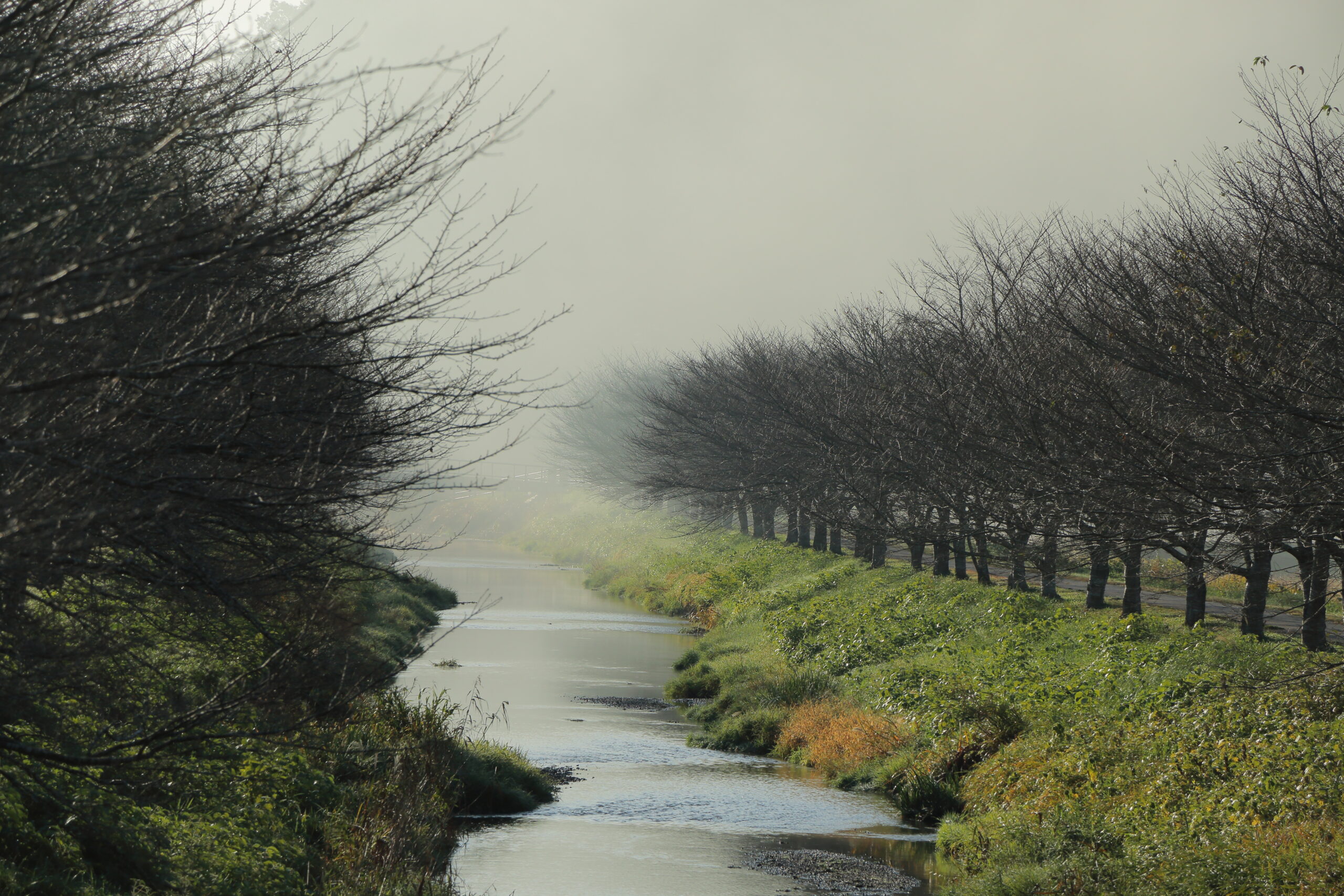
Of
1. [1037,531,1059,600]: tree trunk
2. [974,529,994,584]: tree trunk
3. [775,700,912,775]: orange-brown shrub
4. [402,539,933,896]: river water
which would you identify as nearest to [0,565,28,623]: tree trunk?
[402,539,933,896]: river water

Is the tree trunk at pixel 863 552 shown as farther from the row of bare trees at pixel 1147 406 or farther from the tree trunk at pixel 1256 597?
the tree trunk at pixel 1256 597

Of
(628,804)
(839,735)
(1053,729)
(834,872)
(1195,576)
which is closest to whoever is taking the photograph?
(834,872)

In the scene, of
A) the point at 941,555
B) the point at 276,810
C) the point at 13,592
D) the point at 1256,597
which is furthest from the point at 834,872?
the point at 941,555

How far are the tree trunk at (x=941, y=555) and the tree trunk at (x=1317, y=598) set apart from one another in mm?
5900

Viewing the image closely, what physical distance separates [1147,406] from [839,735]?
710cm

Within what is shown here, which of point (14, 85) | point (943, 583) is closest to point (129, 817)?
point (14, 85)

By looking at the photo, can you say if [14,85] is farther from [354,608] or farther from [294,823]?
[354,608]

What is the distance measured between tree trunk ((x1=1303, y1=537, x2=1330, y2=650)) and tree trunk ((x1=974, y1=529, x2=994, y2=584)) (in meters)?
4.20

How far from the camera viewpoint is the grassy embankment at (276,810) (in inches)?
264

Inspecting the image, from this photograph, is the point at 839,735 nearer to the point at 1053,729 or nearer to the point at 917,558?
the point at 1053,729

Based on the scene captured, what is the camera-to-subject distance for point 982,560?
66.6ft

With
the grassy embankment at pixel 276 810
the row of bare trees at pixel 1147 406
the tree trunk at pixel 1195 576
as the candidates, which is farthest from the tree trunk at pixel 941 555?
the grassy embankment at pixel 276 810

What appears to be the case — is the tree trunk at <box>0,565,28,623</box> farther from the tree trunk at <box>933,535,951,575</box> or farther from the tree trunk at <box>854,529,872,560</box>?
the tree trunk at <box>854,529,872,560</box>

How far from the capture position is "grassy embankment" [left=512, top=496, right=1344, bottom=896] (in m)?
9.55
